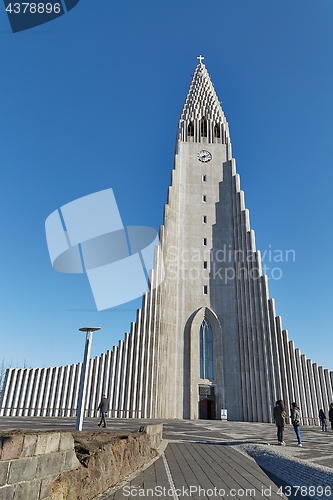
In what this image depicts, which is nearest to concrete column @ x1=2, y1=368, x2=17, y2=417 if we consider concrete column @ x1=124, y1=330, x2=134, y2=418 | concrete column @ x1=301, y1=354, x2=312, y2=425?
concrete column @ x1=124, y1=330, x2=134, y2=418

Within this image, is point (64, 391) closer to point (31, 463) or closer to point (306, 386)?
point (306, 386)

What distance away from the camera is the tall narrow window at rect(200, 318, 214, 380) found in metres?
32.8

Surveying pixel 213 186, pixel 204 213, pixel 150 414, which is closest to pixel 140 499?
pixel 150 414

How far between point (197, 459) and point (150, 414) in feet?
76.8

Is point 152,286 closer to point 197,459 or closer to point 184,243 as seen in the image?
point 184,243

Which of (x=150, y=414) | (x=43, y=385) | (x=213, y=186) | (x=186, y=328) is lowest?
(x=150, y=414)

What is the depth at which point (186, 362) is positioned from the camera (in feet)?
106

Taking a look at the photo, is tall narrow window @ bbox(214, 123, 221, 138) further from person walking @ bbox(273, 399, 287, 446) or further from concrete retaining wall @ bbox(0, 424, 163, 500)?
concrete retaining wall @ bbox(0, 424, 163, 500)

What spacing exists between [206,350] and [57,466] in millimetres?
30710

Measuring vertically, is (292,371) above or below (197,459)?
above

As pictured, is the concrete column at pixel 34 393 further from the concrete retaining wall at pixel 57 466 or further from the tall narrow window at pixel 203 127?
the tall narrow window at pixel 203 127

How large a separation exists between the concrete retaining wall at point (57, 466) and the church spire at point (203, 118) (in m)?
41.3

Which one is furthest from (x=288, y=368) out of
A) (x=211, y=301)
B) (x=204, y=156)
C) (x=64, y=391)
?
(x=204, y=156)

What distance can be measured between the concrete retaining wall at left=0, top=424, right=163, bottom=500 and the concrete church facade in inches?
1007
